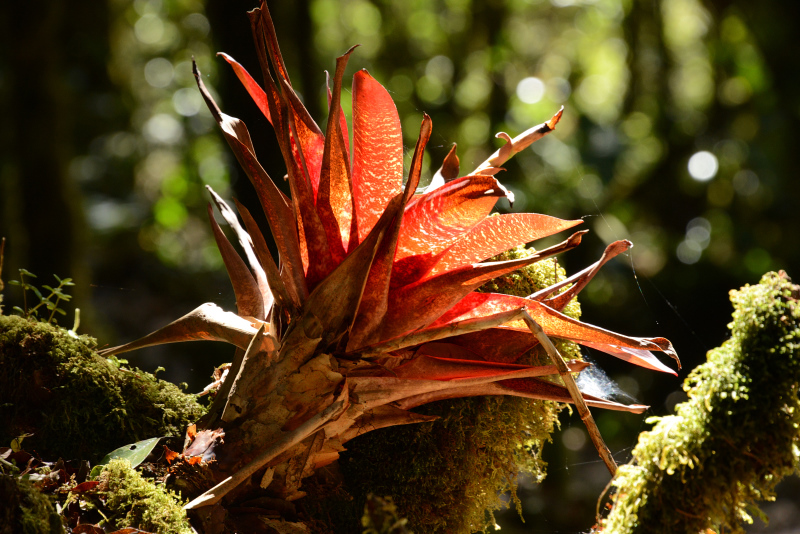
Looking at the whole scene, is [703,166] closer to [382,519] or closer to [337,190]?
[337,190]

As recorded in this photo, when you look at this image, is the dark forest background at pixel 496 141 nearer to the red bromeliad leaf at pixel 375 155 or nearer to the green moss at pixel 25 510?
the red bromeliad leaf at pixel 375 155

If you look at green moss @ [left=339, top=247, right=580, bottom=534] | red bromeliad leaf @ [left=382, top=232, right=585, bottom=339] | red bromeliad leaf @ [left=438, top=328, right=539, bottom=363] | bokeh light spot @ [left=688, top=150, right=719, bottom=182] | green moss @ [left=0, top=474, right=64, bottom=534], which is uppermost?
red bromeliad leaf @ [left=382, top=232, right=585, bottom=339]

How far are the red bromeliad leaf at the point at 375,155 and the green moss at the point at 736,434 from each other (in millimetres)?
306

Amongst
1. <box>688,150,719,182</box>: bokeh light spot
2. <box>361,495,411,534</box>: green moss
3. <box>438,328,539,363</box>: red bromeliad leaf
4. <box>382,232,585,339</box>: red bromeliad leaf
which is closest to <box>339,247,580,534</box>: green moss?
<box>438,328,539,363</box>: red bromeliad leaf

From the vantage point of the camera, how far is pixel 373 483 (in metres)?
0.60

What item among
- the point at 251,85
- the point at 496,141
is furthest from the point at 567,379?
the point at 496,141

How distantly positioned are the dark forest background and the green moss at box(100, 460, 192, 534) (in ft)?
2.65

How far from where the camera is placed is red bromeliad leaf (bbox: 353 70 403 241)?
21.4 inches

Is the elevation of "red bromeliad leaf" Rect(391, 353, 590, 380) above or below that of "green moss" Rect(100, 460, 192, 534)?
above

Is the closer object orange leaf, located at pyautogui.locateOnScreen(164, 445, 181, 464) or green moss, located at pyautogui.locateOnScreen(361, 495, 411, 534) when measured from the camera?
green moss, located at pyautogui.locateOnScreen(361, 495, 411, 534)

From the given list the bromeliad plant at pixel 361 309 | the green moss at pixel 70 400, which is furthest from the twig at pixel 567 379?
the green moss at pixel 70 400

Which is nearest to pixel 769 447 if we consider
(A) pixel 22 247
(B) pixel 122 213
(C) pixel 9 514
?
(C) pixel 9 514

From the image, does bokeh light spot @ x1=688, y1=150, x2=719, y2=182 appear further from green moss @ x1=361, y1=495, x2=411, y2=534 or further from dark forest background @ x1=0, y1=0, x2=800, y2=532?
green moss @ x1=361, y1=495, x2=411, y2=534

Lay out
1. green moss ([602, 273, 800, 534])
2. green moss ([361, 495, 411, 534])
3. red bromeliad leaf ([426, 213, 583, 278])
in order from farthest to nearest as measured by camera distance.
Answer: red bromeliad leaf ([426, 213, 583, 278])
green moss ([602, 273, 800, 534])
green moss ([361, 495, 411, 534])
